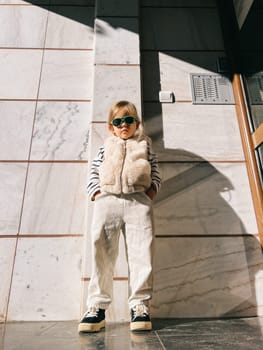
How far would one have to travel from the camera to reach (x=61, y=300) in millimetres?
2186

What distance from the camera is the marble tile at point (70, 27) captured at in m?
3.31

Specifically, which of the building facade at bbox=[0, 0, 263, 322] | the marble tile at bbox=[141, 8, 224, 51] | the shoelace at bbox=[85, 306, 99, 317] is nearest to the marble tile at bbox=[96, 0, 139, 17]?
the building facade at bbox=[0, 0, 263, 322]

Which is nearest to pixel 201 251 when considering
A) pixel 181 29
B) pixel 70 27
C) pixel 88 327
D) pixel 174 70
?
pixel 88 327

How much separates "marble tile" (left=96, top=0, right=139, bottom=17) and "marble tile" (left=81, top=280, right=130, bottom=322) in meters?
3.04

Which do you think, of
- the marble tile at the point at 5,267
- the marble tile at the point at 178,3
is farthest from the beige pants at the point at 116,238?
the marble tile at the point at 178,3

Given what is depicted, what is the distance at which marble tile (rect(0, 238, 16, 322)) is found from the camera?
2.15 m

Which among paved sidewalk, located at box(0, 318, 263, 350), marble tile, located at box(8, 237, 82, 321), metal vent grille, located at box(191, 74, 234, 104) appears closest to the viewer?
paved sidewalk, located at box(0, 318, 263, 350)

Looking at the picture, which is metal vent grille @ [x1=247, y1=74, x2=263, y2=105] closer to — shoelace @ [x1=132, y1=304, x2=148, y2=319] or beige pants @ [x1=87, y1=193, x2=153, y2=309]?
beige pants @ [x1=87, y1=193, x2=153, y2=309]

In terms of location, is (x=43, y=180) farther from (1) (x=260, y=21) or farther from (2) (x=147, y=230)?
(1) (x=260, y=21)

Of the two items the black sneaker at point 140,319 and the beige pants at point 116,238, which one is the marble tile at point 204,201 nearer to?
the beige pants at point 116,238

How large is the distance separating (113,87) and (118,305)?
2.07 m

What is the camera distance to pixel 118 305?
2029mm

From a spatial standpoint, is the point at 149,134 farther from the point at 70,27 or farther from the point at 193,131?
the point at 70,27

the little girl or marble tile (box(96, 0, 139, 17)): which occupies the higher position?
marble tile (box(96, 0, 139, 17))
